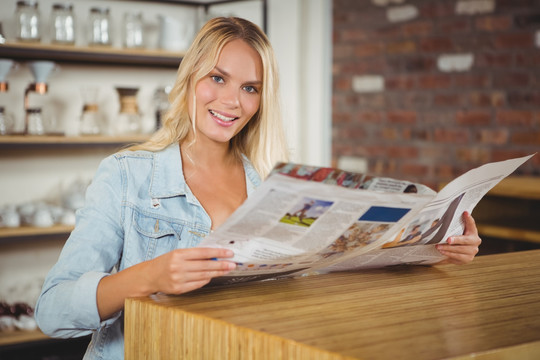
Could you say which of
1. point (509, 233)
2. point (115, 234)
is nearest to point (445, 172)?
point (509, 233)

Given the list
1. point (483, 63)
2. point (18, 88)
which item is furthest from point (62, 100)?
point (483, 63)

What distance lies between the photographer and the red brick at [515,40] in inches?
117

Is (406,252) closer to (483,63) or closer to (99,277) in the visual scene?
(99,277)

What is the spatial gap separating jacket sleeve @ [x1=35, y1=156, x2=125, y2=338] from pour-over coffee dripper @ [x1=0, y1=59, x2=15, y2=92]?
2.03m

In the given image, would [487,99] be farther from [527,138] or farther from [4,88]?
[4,88]

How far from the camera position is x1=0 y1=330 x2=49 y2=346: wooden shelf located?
3.13m

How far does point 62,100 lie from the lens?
365 centimetres

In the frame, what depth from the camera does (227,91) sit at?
1570 millimetres

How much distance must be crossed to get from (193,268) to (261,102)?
2.61 ft

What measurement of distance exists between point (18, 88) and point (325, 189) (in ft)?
9.73

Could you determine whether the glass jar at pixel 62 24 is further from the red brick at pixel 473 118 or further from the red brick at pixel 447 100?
the red brick at pixel 473 118

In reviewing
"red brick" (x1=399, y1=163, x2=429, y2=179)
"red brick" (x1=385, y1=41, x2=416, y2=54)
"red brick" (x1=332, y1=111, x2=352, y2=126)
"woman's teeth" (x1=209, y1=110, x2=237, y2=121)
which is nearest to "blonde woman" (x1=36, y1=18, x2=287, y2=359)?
"woman's teeth" (x1=209, y1=110, x2=237, y2=121)

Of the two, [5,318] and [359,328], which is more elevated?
[359,328]

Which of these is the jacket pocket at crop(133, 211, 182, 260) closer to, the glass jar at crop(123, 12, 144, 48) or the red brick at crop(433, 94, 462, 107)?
the red brick at crop(433, 94, 462, 107)
